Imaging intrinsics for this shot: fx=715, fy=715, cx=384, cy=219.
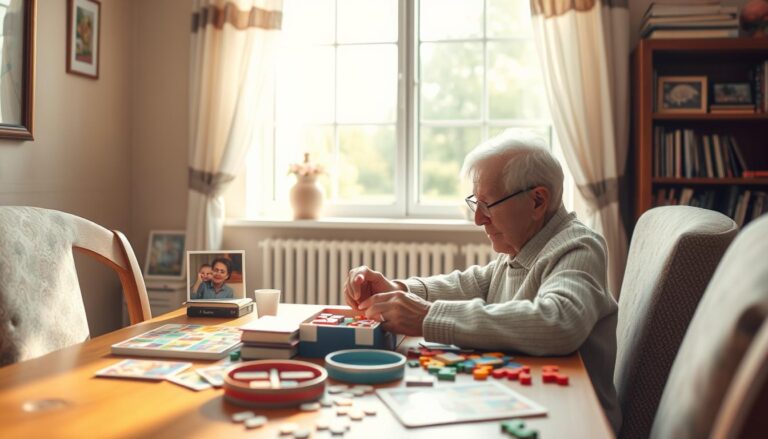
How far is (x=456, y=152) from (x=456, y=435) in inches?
114

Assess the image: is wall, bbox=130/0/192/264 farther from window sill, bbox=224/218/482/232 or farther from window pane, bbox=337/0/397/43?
window pane, bbox=337/0/397/43

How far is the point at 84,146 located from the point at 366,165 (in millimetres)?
1436

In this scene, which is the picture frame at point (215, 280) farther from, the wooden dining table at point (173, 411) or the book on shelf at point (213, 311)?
the wooden dining table at point (173, 411)

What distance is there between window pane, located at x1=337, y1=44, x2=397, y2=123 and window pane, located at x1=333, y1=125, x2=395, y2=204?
72mm

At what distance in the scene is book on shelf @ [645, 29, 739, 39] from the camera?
310cm

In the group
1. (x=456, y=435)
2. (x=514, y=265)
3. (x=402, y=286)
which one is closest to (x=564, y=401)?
(x=456, y=435)

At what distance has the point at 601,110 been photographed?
3328mm

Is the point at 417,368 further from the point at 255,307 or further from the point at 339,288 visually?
the point at 339,288

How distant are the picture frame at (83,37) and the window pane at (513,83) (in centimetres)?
202

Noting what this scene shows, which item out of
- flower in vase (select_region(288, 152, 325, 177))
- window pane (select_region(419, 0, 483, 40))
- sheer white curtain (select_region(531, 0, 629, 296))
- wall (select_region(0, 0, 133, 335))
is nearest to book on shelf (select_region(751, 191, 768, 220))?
sheer white curtain (select_region(531, 0, 629, 296))

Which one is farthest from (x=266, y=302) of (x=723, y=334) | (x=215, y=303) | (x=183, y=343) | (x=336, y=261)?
(x=336, y=261)

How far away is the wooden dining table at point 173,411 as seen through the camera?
39.5 inches

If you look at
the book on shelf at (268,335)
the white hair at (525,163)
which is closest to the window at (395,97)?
the white hair at (525,163)

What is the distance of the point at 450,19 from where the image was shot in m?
3.76
